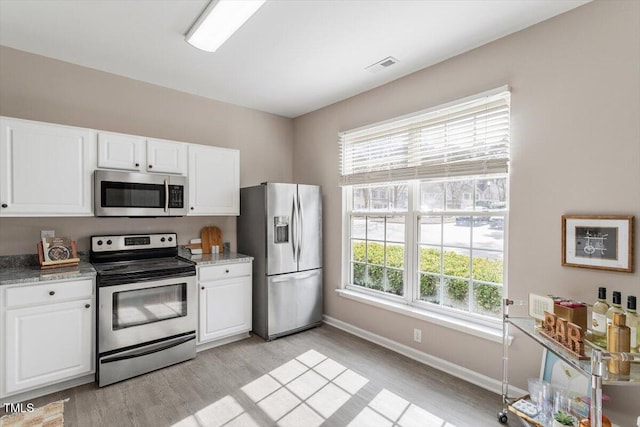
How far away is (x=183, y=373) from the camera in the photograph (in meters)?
2.77

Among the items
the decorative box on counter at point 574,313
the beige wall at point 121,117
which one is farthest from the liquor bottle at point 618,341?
the beige wall at point 121,117

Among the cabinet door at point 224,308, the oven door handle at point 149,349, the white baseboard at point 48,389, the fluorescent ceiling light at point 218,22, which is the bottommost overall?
the white baseboard at point 48,389

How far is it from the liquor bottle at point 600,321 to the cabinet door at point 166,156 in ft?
11.4

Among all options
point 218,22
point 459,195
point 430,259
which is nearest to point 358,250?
point 430,259

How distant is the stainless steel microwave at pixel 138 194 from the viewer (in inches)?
109

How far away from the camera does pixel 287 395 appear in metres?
2.45

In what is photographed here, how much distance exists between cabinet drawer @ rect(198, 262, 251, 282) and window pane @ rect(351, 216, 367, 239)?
4.21ft

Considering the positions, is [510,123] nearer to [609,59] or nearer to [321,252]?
[609,59]

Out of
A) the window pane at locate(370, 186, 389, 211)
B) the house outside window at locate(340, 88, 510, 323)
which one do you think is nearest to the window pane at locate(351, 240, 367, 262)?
the house outside window at locate(340, 88, 510, 323)

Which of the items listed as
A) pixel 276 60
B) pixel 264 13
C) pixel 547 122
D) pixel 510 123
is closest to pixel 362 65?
pixel 276 60

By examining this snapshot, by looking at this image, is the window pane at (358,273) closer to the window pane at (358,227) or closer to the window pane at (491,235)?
the window pane at (358,227)

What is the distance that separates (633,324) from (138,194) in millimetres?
3680

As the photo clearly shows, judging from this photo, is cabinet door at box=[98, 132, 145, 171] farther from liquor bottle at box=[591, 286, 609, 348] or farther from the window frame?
liquor bottle at box=[591, 286, 609, 348]

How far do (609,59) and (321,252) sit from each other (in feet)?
10.1
